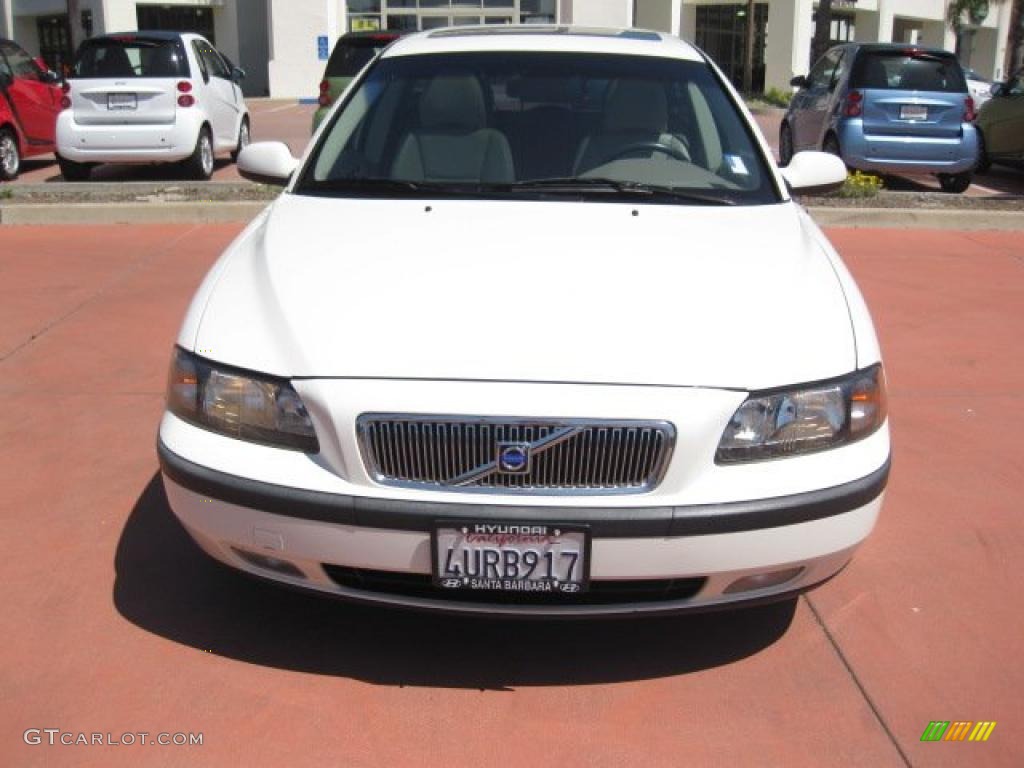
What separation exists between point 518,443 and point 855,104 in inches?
396

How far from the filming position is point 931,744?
292cm

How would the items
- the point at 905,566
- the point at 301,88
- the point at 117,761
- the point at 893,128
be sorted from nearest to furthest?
the point at 117,761, the point at 905,566, the point at 893,128, the point at 301,88

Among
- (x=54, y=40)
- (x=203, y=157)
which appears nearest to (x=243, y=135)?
(x=203, y=157)

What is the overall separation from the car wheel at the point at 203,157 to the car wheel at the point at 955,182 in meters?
8.13

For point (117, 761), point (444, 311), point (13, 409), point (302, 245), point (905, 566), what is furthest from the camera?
point (13, 409)

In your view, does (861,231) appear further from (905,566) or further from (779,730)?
(779,730)

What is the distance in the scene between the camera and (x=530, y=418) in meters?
2.77

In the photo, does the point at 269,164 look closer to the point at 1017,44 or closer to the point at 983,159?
the point at 983,159

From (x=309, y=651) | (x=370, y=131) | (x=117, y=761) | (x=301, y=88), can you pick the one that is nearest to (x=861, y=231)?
(x=370, y=131)

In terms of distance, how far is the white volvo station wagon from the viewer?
110 inches

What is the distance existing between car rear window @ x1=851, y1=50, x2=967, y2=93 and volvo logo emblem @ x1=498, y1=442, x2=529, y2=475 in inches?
402

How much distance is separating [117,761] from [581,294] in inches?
66.4

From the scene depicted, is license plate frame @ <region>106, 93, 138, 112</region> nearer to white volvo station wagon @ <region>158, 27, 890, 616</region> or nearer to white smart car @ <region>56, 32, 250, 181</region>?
white smart car @ <region>56, 32, 250, 181</region>

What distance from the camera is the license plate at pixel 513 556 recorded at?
2.77 metres
